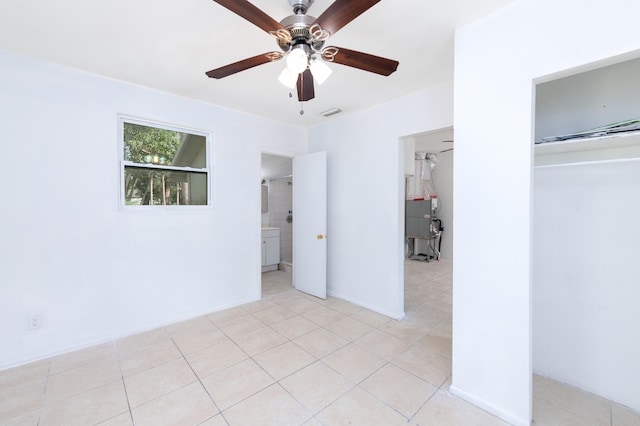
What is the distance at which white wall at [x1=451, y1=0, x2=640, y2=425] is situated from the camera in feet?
4.56

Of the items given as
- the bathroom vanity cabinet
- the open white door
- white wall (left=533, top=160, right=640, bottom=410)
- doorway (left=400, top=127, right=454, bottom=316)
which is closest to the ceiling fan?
white wall (left=533, top=160, right=640, bottom=410)

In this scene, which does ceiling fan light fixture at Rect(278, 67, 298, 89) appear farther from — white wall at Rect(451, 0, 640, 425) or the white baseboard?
the white baseboard

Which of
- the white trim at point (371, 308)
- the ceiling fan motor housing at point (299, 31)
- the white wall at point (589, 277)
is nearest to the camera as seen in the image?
the ceiling fan motor housing at point (299, 31)

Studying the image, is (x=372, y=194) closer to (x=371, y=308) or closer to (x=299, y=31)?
(x=371, y=308)

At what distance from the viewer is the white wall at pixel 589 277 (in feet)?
5.31

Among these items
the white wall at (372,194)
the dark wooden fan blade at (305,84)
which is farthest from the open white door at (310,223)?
the dark wooden fan blade at (305,84)

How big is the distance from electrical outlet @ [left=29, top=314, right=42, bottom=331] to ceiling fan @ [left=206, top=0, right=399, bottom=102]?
2.44m

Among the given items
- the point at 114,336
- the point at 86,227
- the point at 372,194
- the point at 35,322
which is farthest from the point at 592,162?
the point at 35,322

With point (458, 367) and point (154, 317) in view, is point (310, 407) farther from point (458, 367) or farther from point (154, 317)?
point (154, 317)

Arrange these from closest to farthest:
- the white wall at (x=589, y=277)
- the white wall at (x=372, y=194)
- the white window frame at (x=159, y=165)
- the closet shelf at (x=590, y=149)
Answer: the closet shelf at (x=590, y=149) < the white wall at (x=589, y=277) < the white window frame at (x=159, y=165) < the white wall at (x=372, y=194)

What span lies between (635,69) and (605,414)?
214 cm

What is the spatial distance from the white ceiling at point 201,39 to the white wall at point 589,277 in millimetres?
1260

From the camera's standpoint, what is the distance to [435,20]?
1.65m

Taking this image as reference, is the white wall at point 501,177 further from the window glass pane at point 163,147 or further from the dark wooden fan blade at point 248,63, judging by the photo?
the window glass pane at point 163,147
